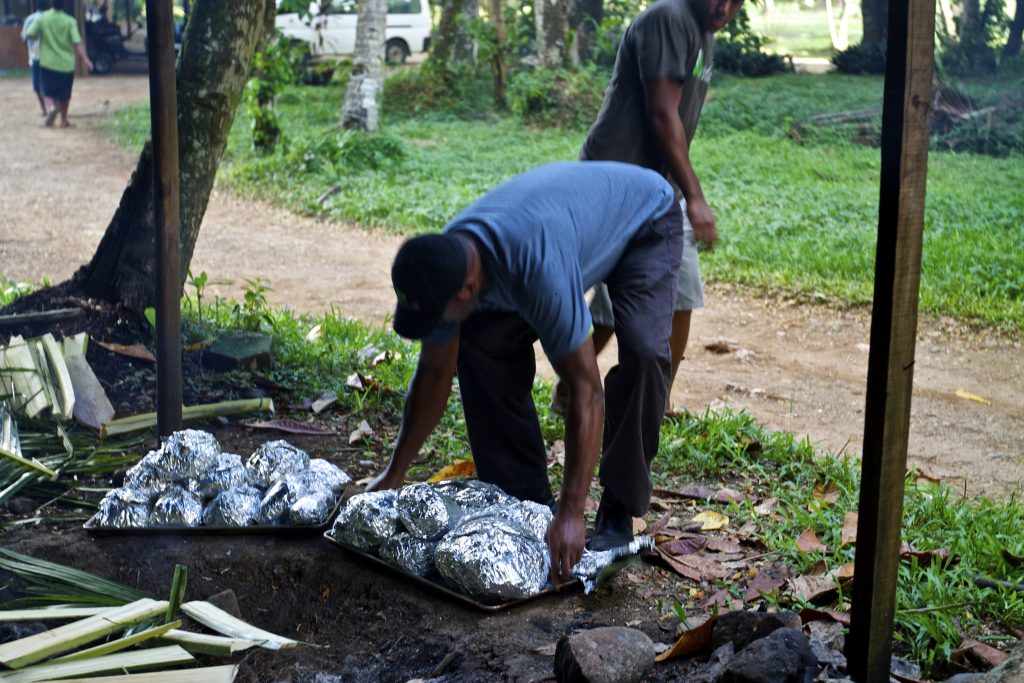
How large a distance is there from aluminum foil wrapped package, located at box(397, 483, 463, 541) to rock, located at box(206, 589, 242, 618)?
54 centimetres

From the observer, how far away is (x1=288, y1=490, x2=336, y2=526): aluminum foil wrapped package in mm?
3502

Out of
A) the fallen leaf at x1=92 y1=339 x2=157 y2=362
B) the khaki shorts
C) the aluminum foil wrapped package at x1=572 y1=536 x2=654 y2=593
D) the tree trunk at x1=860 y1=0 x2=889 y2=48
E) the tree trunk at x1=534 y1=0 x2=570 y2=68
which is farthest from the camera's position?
the tree trunk at x1=860 y1=0 x2=889 y2=48

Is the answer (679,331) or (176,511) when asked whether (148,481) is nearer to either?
(176,511)

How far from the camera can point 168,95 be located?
153 inches

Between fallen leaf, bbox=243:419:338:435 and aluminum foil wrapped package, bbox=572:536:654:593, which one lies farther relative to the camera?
fallen leaf, bbox=243:419:338:435

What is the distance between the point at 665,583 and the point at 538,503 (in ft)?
1.59

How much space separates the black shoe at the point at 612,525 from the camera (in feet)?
11.2

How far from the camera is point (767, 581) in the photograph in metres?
3.35

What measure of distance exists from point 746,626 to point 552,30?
42.3ft

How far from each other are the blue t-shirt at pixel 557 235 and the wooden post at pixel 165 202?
1238mm

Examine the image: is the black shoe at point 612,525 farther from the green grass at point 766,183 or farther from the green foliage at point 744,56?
the green foliage at point 744,56

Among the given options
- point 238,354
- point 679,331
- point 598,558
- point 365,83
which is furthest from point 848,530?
point 365,83

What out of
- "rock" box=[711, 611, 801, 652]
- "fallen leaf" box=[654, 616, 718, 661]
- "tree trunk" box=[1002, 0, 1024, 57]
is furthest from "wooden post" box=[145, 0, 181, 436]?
"tree trunk" box=[1002, 0, 1024, 57]

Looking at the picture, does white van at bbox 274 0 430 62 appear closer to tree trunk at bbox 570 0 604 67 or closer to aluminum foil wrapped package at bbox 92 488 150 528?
tree trunk at bbox 570 0 604 67
